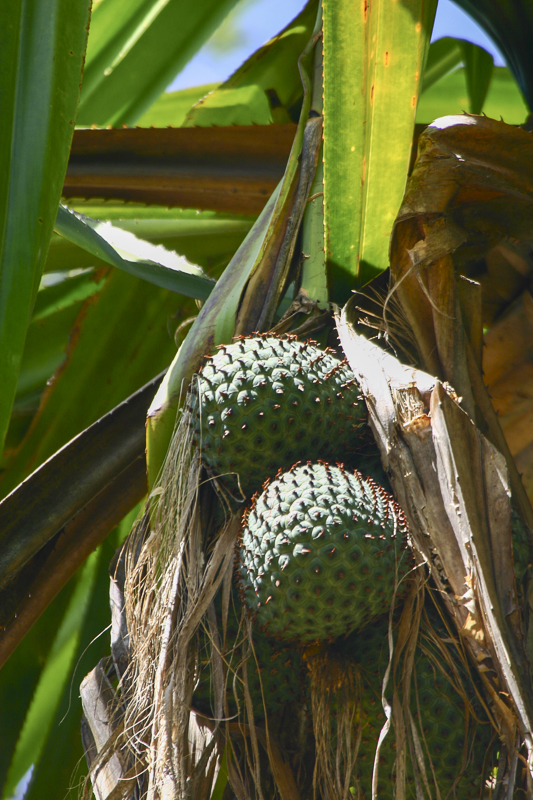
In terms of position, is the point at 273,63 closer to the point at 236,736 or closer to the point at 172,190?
the point at 172,190

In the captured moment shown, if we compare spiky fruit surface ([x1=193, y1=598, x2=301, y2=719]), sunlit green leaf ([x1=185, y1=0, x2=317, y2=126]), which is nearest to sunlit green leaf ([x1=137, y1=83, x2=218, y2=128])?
sunlit green leaf ([x1=185, y1=0, x2=317, y2=126])

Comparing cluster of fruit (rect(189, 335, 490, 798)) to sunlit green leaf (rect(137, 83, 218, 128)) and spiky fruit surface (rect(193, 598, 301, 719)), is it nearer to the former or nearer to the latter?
spiky fruit surface (rect(193, 598, 301, 719))

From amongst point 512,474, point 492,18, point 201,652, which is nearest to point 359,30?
point 492,18

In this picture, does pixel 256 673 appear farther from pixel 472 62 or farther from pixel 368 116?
pixel 472 62

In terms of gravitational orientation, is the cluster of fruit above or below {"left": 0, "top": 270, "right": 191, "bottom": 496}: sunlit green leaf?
below

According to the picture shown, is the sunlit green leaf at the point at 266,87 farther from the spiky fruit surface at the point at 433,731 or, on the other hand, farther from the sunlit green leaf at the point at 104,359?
the spiky fruit surface at the point at 433,731
